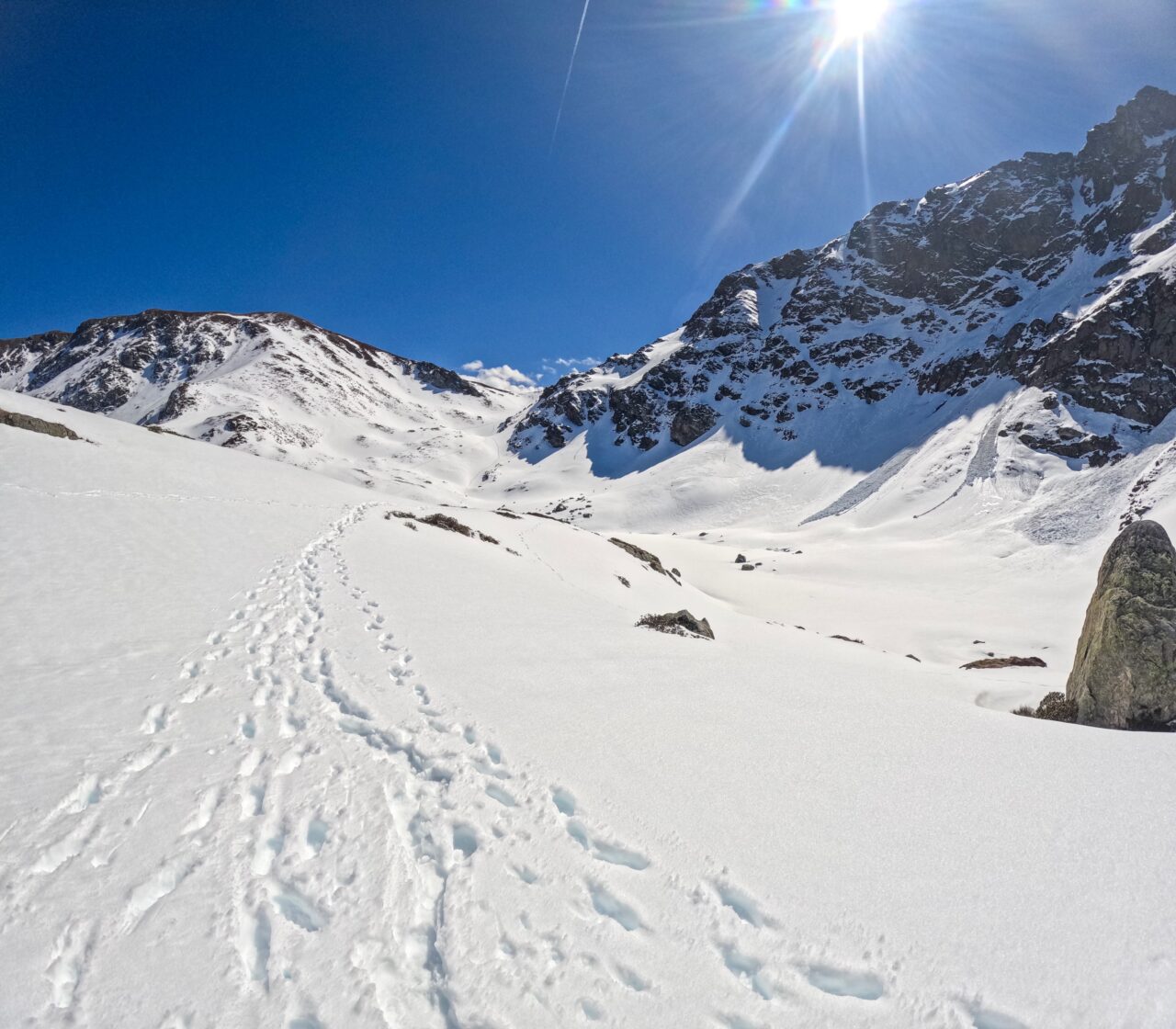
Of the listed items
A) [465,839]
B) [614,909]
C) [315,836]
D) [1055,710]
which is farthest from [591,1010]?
[1055,710]

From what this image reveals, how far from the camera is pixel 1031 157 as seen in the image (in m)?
156

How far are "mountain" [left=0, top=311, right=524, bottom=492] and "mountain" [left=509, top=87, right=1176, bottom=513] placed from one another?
3217 cm

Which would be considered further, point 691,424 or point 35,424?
point 691,424

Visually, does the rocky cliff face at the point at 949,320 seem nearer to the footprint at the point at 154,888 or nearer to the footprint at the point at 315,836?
the footprint at the point at 315,836

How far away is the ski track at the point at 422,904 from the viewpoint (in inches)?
102

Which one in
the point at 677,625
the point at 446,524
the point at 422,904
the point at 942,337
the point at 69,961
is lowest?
the point at 69,961

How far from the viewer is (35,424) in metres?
23.1

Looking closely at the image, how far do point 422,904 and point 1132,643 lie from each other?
926 centimetres

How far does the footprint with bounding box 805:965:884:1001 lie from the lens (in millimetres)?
2605

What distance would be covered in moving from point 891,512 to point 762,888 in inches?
2943

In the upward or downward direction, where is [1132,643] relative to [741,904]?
upward

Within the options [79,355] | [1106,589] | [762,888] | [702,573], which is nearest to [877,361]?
[702,573]

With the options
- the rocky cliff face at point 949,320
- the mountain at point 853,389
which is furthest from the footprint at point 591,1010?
the rocky cliff face at point 949,320

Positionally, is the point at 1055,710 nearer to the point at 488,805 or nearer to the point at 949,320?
the point at 488,805
